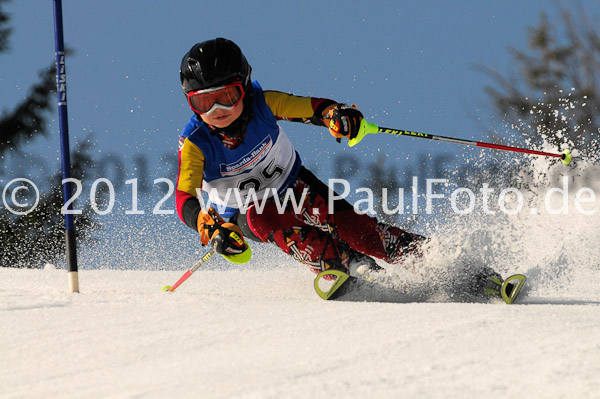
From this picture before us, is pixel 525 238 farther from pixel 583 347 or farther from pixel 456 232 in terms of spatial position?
pixel 583 347

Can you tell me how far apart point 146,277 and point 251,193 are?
187 centimetres

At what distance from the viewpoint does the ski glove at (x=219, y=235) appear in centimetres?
326

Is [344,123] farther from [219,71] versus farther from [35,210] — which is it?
[35,210]

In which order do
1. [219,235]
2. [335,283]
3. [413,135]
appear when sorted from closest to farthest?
[219,235] → [335,283] → [413,135]

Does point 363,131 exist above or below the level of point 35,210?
above

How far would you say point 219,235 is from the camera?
3264 mm

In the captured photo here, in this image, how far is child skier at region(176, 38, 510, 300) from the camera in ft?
11.6

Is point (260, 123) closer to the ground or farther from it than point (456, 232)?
farther from it

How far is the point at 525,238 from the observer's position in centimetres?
438

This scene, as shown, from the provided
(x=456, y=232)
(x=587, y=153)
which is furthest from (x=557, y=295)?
(x=587, y=153)

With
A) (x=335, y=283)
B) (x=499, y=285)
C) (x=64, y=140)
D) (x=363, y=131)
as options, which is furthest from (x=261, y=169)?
(x=499, y=285)

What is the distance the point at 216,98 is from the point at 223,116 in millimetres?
108

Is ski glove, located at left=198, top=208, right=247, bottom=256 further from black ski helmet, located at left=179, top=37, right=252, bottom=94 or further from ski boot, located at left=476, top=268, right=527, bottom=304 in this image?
ski boot, located at left=476, top=268, right=527, bottom=304

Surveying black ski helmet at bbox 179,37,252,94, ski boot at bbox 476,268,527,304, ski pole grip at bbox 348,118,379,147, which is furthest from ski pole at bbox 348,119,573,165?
ski boot at bbox 476,268,527,304
